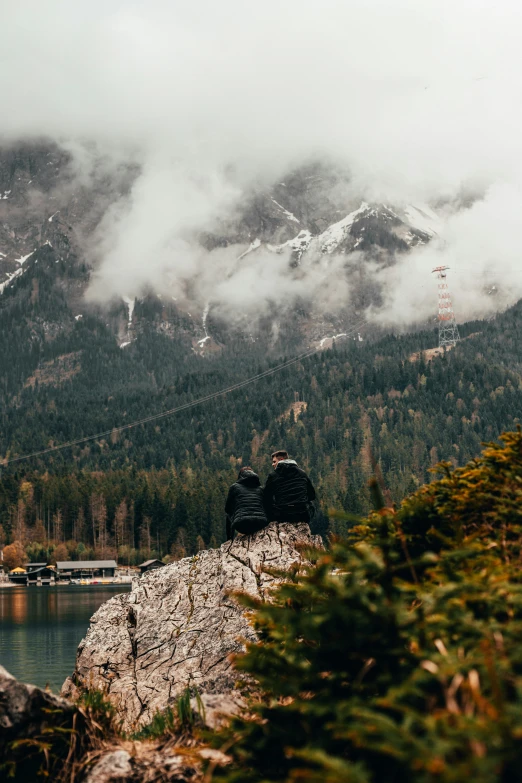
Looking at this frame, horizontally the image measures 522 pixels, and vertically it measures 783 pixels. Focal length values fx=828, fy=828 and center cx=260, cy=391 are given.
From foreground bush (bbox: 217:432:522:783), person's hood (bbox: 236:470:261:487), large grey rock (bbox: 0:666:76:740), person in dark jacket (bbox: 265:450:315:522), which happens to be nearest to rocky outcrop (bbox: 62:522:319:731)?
person in dark jacket (bbox: 265:450:315:522)

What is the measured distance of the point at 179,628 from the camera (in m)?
16.9

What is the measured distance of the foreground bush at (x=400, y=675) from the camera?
5043 mm

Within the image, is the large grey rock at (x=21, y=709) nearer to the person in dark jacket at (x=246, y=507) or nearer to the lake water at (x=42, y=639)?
the person in dark jacket at (x=246, y=507)

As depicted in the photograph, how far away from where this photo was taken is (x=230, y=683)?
14508 mm

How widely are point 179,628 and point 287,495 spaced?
149 inches

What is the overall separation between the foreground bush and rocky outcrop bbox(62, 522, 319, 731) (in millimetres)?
7581

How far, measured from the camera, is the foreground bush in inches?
199

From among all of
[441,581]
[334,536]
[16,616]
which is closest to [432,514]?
[334,536]

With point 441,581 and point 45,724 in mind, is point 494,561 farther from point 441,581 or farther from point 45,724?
point 45,724

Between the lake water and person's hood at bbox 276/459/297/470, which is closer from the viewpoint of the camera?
person's hood at bbox 276/459/297/470

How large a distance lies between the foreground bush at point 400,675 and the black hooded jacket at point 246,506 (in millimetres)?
9730

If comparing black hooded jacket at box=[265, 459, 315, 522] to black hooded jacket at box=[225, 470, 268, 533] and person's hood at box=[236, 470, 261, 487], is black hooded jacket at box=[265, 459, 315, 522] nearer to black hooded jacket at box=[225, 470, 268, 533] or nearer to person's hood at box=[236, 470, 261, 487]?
Result: black hooded jacket at box=[225, 470, 268, 533]

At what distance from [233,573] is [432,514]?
28.3ft

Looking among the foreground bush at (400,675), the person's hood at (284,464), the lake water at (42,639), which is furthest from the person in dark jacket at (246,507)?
the lake water at (42,639)
